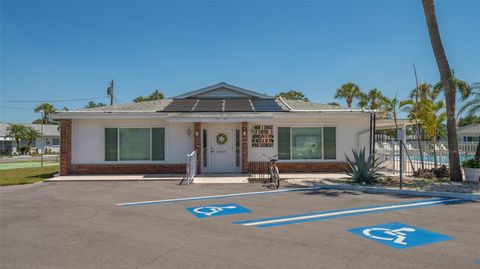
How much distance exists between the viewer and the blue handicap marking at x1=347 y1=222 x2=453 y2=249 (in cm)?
517

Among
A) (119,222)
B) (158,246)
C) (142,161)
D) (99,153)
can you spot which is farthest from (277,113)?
(158,246)

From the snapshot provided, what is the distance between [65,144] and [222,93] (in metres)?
8.60

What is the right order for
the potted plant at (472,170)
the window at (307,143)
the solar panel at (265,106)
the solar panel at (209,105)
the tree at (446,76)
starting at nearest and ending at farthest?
the potted plant at (472,170) → the tree at (446,76) → the window at (307,143) → the solar panel at (209,105) → the solar panel at (265,106)

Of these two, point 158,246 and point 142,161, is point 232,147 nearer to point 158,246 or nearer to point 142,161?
point 142,161

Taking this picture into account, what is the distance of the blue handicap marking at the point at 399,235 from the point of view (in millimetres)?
5172

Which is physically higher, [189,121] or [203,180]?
[189,121]

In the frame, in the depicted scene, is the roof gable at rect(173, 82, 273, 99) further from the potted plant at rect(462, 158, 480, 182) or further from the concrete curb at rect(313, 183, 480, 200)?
the potted plant at rect(462, 158, 480, 182)

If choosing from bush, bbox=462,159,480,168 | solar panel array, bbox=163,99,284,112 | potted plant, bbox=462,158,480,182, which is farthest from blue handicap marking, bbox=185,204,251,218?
bush, bbox=462,159,480,168

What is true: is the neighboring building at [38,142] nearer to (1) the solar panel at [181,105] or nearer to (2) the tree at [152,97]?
(2) the tree at [152,97]

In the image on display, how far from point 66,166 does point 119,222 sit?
956 cm

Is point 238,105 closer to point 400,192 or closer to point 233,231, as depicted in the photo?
point 400,192

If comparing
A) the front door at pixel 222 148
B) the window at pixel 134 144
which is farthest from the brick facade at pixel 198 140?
the window at pixel 134 144

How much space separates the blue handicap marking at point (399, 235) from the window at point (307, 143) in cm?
882

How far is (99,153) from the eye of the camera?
14672 mm
